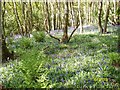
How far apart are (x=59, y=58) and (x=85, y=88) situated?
124 inches

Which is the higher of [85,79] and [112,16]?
[112,16]

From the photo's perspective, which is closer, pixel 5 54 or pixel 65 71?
pixel 65 71

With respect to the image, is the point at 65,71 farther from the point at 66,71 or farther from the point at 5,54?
the point at 5,54

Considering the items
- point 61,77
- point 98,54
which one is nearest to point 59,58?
point 98,54

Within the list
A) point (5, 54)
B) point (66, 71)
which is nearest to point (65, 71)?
point (66, 71)

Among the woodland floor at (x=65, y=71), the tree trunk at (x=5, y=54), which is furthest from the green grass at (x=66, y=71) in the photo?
the tree trunk at (x=5, y=54)

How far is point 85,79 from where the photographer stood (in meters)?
6.68

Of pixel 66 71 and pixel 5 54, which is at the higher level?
pixel 5 54

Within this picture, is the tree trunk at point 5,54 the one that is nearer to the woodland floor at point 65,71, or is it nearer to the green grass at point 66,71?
the woodland floor at point 65,71

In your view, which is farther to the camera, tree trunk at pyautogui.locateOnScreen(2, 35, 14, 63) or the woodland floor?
tree trunk at pyautogui.locateOnScreen(2, 35, 14, 63)

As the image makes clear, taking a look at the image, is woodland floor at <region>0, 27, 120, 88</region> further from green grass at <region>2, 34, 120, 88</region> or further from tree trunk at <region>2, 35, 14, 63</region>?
tree trunk at <region>2, 35, 14, 63</region>

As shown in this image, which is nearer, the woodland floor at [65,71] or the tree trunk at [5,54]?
the woodland floor at [65,71]

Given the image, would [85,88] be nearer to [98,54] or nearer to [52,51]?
[98,54]

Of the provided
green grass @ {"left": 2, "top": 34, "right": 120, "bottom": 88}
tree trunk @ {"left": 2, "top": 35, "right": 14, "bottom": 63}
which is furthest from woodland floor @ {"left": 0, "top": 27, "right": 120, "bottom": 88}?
tree trunk @ {"left": 2, "top": 35, "right": 14, "bottom": 63}
